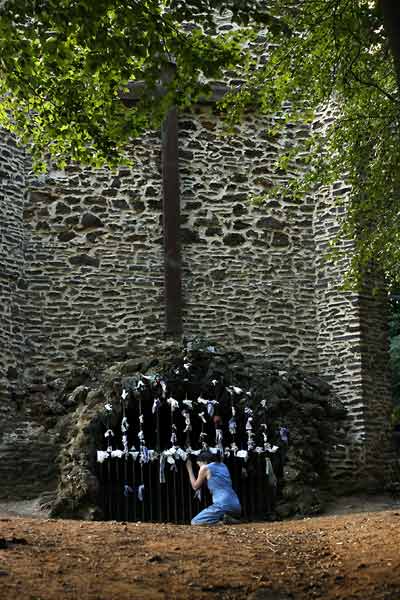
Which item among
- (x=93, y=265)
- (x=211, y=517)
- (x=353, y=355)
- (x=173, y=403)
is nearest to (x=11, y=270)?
(x=93, y=265)

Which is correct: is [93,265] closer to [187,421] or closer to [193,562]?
[187,421]

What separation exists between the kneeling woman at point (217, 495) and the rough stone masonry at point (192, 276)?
426 centimetres

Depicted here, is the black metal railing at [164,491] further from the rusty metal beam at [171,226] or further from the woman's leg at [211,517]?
the rusty metal beam at [171,226]

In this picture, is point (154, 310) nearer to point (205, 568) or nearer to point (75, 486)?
point (75, 486)

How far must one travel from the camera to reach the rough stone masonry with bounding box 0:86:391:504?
15.1 meters

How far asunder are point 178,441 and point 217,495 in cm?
254

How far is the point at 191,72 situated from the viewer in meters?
8.51

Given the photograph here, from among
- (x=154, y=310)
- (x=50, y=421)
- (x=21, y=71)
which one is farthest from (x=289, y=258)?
(x=21, y=71)

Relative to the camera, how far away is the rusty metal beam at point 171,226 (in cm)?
1557

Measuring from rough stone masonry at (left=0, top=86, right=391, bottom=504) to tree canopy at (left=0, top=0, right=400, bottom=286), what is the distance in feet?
10.1

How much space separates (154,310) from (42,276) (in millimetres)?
1996

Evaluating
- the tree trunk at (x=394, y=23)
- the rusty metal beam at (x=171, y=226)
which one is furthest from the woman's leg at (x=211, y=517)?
the tree trunk at (x=394, y=23)

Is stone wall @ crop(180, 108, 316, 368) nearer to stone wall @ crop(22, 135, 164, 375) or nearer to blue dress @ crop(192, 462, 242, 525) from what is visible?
stone wall @ crop(22, 135, 164, 375)

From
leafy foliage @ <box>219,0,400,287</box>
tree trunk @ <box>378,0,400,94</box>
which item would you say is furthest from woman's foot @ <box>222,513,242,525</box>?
tree trunk @ <box>378,0,400,94</box>
